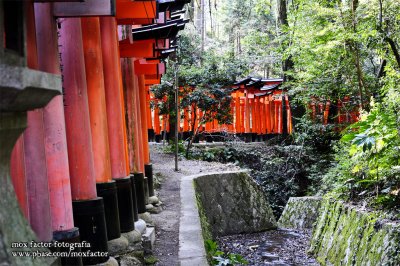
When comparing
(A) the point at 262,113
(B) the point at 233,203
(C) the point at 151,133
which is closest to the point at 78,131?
(B) the point at 233,203

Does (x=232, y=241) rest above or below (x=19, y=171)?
below

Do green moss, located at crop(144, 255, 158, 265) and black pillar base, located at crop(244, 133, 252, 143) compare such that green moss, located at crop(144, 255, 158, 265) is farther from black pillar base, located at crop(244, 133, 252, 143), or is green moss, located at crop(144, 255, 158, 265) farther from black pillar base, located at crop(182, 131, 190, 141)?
black pillar base, located at crop(244, 133, 252, 143)

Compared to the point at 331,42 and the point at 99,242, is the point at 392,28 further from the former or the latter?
the point at 99,242

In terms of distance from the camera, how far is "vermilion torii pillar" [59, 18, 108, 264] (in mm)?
4305

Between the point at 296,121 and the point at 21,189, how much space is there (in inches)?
627

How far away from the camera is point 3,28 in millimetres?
2016

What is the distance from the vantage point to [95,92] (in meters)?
4.98

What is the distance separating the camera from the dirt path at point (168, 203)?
21.0 feet

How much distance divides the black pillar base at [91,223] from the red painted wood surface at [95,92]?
2.18 feet

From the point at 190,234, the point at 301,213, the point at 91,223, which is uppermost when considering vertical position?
the point at 91,223

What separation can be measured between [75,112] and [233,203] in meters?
7.63

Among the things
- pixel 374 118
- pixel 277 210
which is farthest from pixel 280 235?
pixel 374 118

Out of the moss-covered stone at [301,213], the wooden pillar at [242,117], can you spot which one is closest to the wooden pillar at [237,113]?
the wooden pillar at [242,117]

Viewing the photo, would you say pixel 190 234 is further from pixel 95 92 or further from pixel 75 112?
pixel 75 112
